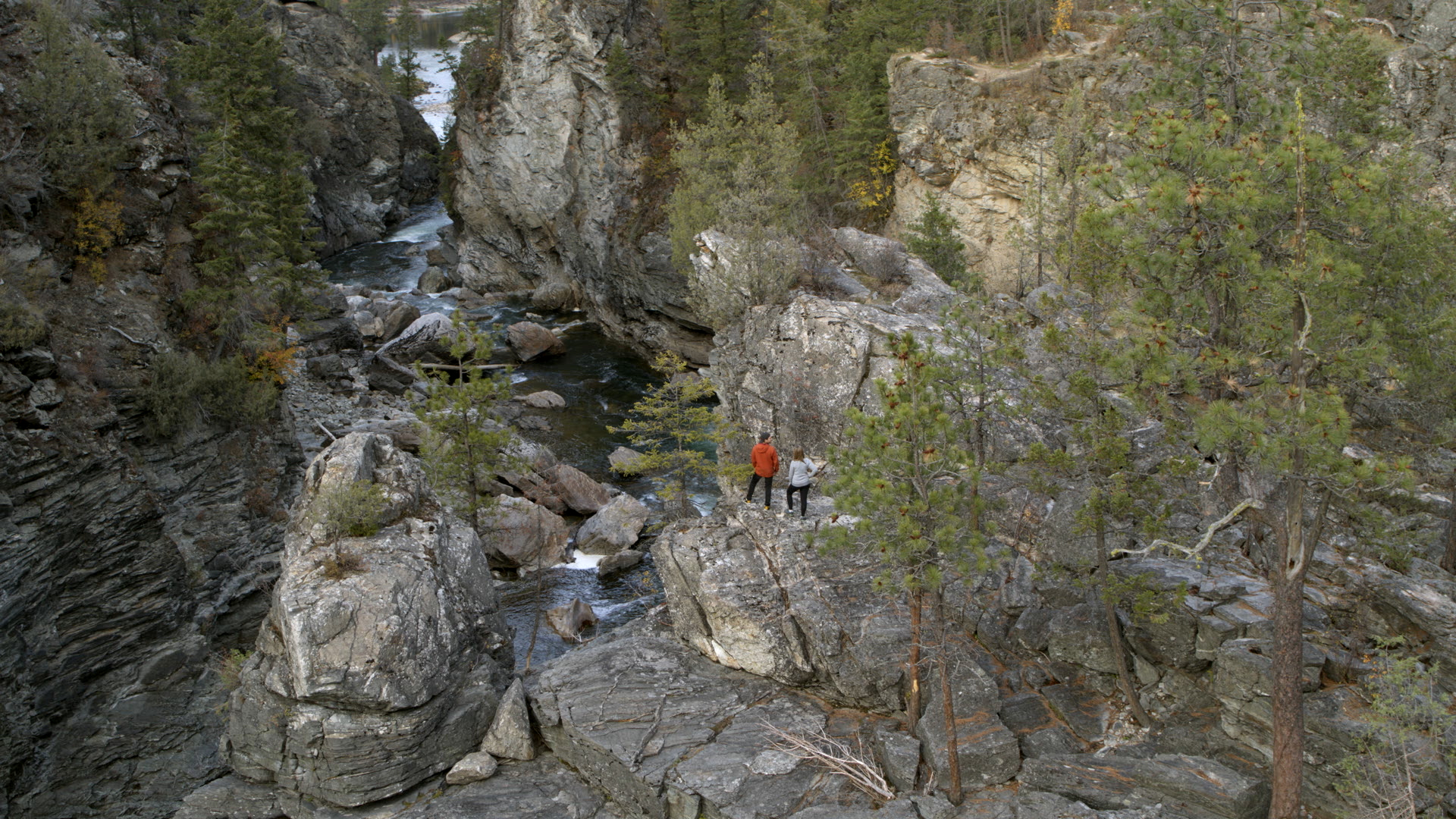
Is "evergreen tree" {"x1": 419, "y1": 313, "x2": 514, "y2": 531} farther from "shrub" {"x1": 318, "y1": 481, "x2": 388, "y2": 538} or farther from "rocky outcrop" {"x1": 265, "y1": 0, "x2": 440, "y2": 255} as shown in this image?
"rocky outcrop" {"x1": 265, "y1": 0, "x2": 440, "y2": 255}

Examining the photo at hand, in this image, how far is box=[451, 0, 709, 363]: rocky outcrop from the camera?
50.1 meters

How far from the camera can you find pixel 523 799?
16.5 metres

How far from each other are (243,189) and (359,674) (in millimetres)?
19373

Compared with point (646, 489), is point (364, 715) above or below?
above

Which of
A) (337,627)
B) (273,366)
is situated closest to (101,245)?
(273,366)

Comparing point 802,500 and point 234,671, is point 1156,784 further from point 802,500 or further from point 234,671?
point 234,671

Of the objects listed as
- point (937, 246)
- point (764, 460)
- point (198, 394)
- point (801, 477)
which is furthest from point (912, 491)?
point (937, 246)

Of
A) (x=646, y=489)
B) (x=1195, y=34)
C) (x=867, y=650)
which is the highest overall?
(x=1195, y=34)

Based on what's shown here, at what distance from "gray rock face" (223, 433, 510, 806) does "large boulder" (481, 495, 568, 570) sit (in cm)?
902

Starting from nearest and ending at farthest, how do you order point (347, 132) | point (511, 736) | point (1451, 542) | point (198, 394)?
point (1451, 542) < point (511, 736) < point (198, 394) < point (347, 132)

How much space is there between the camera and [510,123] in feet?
181

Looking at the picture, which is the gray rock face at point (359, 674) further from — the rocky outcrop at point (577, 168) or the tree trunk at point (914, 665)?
the rocky outcrop at point (577, 168)

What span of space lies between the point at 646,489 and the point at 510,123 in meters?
30.8

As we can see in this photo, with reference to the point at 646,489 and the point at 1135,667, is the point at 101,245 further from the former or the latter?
the point at 1135,667
